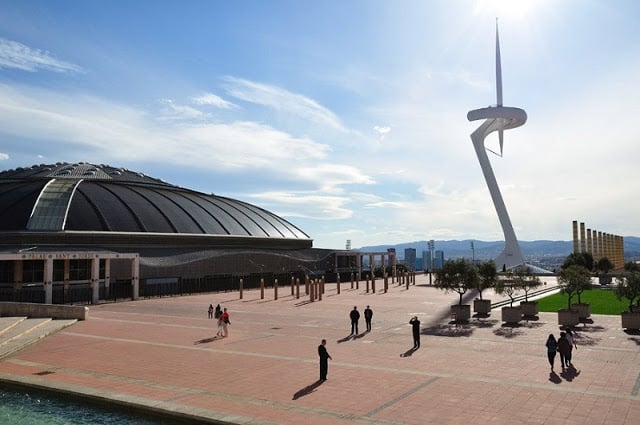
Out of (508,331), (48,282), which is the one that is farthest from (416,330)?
(48,282)

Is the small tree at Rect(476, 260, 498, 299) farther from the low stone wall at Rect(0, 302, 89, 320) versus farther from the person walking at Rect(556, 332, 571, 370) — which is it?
the low stone wall at Rect(0, 302, 89, 320)

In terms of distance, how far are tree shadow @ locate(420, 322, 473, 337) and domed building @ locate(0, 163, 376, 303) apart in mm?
24654

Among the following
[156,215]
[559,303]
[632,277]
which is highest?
[156,215]

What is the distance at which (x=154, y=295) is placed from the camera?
44156 millimetres

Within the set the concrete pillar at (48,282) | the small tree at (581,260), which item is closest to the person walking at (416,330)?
the concrete pillar at (48,282)

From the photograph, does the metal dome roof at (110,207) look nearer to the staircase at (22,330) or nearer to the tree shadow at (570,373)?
the staircase at (22,330)

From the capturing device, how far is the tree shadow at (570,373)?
1451cm

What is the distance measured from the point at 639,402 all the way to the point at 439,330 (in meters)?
12.2

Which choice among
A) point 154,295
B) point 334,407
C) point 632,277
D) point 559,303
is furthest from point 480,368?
point 154,295

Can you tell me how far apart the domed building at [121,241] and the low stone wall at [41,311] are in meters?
7.46

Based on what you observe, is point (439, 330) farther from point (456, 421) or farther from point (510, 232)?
point (510, 232)

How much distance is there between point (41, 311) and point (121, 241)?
19745mm

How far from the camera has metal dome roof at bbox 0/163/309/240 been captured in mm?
46344

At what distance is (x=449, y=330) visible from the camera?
953 inches
